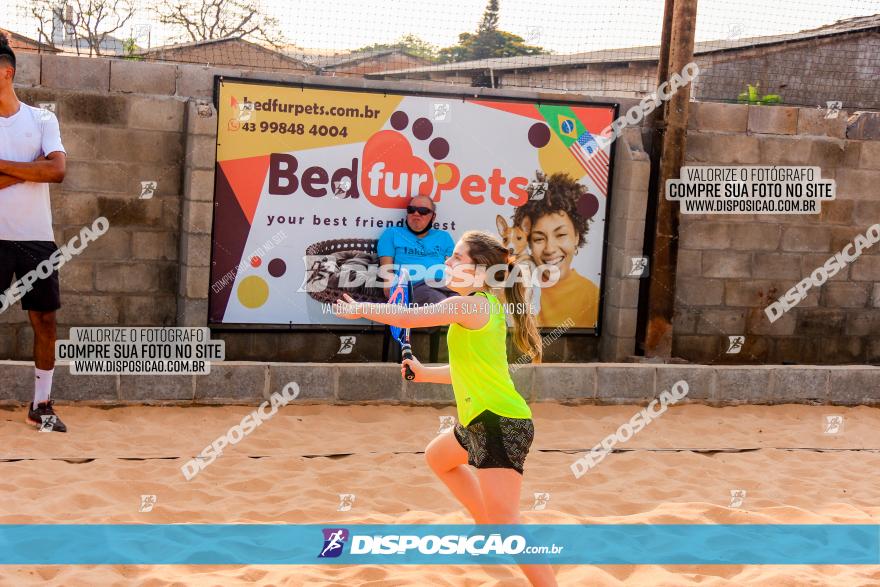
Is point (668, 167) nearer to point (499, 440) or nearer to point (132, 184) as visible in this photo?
point (132, 184)

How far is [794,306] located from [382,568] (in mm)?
7109

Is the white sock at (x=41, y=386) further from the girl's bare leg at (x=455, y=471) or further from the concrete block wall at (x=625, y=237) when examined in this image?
the concrete block wall at (x=625, y=237)

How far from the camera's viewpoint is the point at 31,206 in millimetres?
6410

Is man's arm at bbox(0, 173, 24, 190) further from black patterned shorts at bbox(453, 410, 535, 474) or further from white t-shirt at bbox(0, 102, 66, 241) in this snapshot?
black patterned shorts at bbox(453, 410, 535, 474)

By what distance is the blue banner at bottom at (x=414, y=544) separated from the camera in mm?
4539

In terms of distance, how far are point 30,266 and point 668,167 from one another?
5.88m

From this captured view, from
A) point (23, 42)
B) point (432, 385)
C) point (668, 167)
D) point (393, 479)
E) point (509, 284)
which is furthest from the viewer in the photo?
point (668, 167)

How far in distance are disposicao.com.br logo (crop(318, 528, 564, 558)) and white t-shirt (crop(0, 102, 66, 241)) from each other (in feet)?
9.96

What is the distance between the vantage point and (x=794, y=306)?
10297 mm

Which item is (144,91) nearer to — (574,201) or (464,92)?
(464,92)

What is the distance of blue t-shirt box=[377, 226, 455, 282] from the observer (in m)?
8.77

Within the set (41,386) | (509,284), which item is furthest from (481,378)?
(41,386)

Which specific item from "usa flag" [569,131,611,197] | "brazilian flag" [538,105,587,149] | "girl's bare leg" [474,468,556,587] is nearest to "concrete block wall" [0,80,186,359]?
"brazilian flag" [538,105,587,149]

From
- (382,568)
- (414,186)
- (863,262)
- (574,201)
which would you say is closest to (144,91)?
(414,186)
